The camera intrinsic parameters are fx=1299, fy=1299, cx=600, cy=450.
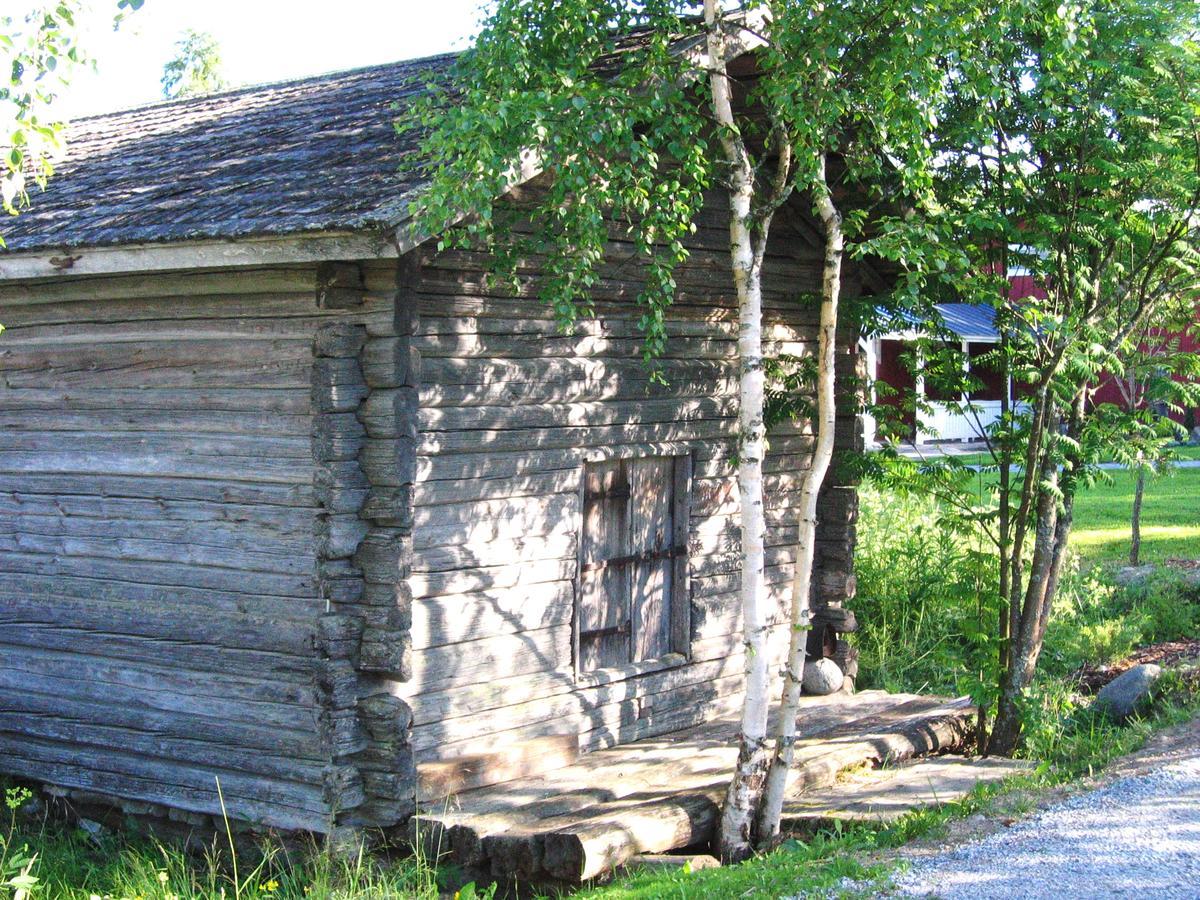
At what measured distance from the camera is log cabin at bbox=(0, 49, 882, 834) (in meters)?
6.64

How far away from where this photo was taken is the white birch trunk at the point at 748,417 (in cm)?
671

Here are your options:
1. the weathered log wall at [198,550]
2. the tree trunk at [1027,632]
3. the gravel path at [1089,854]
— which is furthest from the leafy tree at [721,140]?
the tree trunk at [1027,632]

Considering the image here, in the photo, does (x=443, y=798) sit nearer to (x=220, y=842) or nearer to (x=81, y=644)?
(x=220, y=842)

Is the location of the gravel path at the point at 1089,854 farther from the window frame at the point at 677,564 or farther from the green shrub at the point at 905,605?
the window frame at the point at 677,564

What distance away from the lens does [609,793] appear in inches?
281

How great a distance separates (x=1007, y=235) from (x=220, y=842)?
5.78 meters

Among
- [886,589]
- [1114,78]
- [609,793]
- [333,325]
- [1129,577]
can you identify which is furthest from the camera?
[1129,577]

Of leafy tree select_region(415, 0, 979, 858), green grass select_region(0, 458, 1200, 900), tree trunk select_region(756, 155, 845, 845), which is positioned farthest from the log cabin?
tree trunk select_region(756, 155, 845, 845)

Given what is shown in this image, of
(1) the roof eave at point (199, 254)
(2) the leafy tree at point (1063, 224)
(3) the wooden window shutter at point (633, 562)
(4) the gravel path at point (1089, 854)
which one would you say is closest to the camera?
(4) the gravel path at point (1089, 854)

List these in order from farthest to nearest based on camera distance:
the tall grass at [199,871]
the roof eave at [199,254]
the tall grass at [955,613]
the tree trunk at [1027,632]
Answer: the tall grass at [955,613] → the tree trunk at [1027,632] → the tall grass at [199,871] → the roof eave at [199,254]

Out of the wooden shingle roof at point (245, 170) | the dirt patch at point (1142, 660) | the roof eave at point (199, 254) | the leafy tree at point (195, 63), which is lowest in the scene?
the dirt patch at point (1142, 660)

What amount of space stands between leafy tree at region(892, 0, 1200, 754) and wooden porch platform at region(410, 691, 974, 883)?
0.82 m

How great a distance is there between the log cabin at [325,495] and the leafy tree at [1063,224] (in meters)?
1.85

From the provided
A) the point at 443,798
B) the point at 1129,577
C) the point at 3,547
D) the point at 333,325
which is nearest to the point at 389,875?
the point at 443,798
